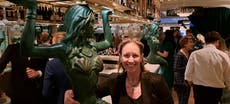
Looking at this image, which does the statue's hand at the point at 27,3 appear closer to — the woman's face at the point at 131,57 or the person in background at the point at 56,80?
the woman's face at the point at 131,57

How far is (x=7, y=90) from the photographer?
2.89m

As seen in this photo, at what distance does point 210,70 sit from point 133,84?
86.6 inches

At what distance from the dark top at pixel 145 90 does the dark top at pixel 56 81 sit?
559 millimetres

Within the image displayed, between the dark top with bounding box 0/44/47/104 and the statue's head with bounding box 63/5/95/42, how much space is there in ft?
5.16

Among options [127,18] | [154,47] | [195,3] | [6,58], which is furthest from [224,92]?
[6,58]

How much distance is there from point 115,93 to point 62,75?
658 mm

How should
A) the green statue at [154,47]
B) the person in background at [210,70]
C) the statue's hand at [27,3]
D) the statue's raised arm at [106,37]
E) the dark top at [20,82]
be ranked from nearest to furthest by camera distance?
the statue's hand at [27,3] < the statue's raised arm at [106,37] < the green statue at [154,47] < the dark top at [20,82] < the person in background at [210,70]

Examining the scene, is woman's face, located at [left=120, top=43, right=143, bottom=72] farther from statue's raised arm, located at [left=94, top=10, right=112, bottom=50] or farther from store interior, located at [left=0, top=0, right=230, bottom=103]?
store interior, located at [left=0, top=0, right=230, bottom=103]

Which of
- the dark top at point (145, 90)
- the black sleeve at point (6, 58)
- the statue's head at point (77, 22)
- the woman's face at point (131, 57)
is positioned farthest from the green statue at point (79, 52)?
the black sleeve at point (6, 58)

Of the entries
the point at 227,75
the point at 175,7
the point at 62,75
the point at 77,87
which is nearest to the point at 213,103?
the point at 227,75

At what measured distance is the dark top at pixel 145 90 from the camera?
164 cm

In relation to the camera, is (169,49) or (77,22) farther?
(169,49)

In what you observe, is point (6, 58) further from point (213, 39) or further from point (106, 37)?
point (213, 39)

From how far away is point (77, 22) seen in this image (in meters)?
1.15
